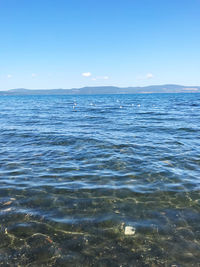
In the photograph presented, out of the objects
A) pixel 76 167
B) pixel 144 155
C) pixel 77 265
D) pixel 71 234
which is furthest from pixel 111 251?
pixel 144 155

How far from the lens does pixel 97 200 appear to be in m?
7.71

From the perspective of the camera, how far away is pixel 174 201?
24.9 ft

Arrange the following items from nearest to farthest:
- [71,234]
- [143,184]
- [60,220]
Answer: [71,234], [60,220], [143,184]

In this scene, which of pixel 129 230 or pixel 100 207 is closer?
pixel 129 230

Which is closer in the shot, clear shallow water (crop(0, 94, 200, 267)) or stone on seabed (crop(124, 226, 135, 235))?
clear shallow water (crop(0, 94, 200, 267))

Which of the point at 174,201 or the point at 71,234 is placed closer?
the point at 71,234

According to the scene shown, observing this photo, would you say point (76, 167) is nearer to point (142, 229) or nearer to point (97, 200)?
point (97, 200)

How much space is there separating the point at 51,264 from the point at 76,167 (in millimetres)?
6566

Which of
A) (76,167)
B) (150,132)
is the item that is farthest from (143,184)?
(150,132)

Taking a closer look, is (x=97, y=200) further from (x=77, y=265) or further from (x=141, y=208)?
(x=77, y=265)

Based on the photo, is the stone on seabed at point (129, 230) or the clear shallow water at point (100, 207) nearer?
the clear shallow water at point (100, 207)

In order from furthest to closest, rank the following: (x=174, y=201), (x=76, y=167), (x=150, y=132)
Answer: (x=150, y=132)
(x=76, y=167)
(x=174, y=201)

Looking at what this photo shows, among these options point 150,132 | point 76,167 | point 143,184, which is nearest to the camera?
point 143,184

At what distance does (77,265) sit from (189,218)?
4.15m
